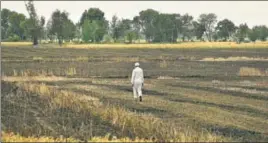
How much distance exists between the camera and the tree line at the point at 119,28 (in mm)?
141375

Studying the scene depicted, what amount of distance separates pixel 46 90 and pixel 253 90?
1274 cm

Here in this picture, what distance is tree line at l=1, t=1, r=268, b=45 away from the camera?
Answer: 141375mm

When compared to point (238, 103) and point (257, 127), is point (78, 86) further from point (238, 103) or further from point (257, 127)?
point (257, 127)

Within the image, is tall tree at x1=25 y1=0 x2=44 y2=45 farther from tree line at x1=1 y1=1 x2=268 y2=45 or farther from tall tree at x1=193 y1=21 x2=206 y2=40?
tall tree at x1=193 y1=21 x2=206 y2=40

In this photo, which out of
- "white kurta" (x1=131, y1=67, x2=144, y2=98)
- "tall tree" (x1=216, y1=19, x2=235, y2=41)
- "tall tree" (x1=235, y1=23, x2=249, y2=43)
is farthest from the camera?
"tall tree" (x1=216, y1=19, x2=235, y2=41)

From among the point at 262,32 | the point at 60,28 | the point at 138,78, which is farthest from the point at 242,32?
the point at 138,78

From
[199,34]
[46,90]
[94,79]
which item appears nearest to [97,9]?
[199,34]

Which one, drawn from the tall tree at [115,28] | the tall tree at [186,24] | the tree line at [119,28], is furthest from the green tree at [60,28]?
the tall tree at [186,24]

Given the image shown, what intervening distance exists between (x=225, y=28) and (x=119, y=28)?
37.6 m

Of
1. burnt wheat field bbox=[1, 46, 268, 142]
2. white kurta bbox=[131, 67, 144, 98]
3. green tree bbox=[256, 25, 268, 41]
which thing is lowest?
green tree bbox=[256, 25, 268, 41]

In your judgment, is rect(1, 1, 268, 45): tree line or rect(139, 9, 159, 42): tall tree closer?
rect(1, 1, 268, 45): tree line

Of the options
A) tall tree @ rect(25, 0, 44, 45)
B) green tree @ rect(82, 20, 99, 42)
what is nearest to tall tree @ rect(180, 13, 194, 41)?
green tree @ rect(82, 20, 99, 42)

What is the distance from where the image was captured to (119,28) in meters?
168

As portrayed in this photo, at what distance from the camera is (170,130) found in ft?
59.5
